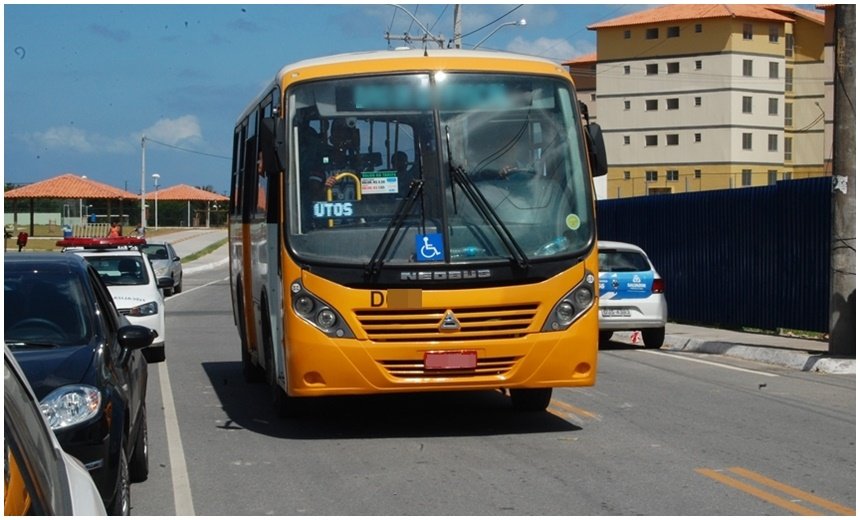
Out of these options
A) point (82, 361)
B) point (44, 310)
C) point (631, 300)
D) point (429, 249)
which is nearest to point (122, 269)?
point (631, 300)

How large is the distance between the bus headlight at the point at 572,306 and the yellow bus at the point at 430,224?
0.01 m

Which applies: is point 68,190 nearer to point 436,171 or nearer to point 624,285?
point 624,285

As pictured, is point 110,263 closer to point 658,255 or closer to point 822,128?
point 658,255

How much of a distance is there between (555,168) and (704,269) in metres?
13.2

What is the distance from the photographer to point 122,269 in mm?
20812

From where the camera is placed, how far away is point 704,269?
23031 millimetres

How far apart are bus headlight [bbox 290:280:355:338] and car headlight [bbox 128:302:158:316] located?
7.87 m

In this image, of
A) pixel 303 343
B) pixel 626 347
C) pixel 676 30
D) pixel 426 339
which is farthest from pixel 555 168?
pixel 676 30

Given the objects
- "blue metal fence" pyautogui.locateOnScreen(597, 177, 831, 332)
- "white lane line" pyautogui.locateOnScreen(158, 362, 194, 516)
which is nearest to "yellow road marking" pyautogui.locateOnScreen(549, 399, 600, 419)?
"white lane line" pyautogui.locateOnScreen(158, 362, 194, 516)

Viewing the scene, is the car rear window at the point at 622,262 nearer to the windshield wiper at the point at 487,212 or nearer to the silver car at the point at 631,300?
the silver car at the point at 631,300

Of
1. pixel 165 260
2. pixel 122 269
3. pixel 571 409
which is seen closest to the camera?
pixel 571 409

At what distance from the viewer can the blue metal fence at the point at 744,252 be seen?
1897 cm

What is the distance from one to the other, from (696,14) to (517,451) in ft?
262

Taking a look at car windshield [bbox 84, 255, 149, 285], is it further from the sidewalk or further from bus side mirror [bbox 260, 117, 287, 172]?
bus side mirror [bbox 260, 117, 287, 172]
